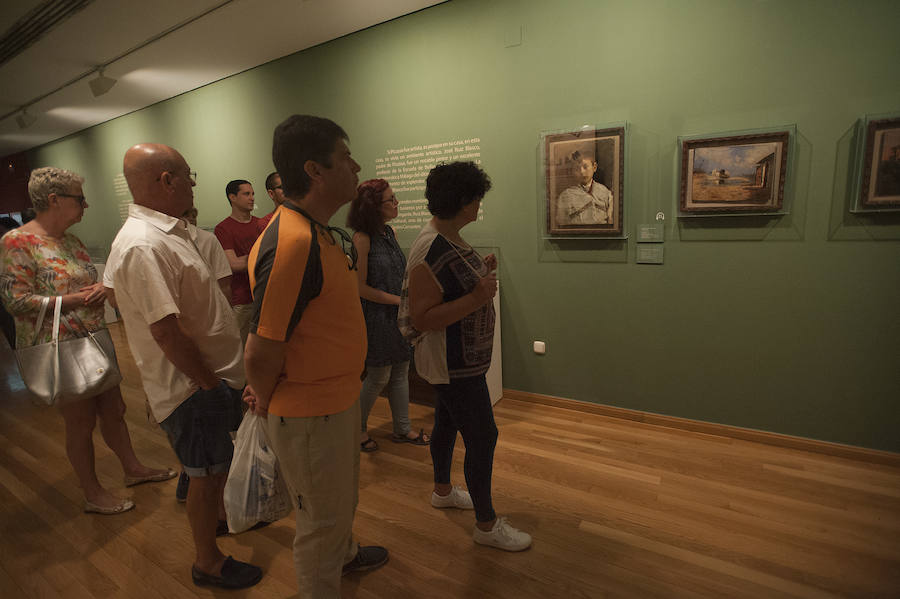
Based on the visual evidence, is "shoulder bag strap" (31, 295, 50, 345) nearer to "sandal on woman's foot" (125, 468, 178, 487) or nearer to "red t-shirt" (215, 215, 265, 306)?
"sandal on woman's foot" (125, 468, 178, 487)

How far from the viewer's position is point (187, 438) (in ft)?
5.27

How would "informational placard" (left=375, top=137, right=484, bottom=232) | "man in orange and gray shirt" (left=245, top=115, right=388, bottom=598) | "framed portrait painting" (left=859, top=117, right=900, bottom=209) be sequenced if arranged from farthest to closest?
"informational placard" (left=375, top=137, right=484, bottom=232), "framed portrait painting" (left=859, top=117, right=900, bottom=209), "man in orange and gray shirt" (left=245, top=115, right=388, bottom=598)

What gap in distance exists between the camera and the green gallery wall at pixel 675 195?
2281mm

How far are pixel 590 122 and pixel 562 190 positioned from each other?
0.46m

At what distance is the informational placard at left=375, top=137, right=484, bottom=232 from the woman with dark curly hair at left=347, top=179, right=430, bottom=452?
1.04 m

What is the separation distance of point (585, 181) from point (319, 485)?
246 cm

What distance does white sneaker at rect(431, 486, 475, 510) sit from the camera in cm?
216

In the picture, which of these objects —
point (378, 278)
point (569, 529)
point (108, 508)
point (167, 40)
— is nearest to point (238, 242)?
point (378, 278)

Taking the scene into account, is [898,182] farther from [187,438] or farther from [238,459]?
[187,438]

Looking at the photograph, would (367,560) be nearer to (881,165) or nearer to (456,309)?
(456,309)

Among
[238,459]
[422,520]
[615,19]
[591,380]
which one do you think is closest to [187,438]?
[238,459]

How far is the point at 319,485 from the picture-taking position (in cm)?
125

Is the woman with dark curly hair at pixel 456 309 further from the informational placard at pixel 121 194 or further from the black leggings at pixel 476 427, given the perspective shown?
the informational placard at pixel 121 194

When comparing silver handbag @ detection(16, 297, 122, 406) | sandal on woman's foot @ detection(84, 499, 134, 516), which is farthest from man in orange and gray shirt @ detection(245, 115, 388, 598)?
sandal on woman's foot @ detection(84, 499, 134, 516)
